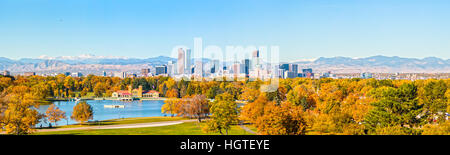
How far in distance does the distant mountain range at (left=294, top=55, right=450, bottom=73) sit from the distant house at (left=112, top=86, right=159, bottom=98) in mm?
89575

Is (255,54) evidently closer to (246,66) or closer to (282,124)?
(246,66)

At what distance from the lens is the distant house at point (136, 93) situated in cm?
7770

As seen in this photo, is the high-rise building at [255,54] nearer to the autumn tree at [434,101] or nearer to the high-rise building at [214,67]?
the high-rise building at [214,67]

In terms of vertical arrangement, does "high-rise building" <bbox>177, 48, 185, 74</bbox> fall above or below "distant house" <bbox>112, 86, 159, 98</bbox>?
above

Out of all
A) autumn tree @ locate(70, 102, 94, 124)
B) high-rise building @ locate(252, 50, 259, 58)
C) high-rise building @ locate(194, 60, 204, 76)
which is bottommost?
autumn tree @ locate(70, 102, 94, 124)

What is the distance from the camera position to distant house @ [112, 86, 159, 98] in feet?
255

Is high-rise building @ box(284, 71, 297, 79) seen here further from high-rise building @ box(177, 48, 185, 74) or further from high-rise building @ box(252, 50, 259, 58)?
high-rise building @ box(177, 48, 185, 74)

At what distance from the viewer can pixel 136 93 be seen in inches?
3216

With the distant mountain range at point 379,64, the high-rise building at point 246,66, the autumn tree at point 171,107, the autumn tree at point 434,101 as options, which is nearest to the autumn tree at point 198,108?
the autumn tree at point 171,107

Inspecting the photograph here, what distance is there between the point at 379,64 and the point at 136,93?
4859 inches

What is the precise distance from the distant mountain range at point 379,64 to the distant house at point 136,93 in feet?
294

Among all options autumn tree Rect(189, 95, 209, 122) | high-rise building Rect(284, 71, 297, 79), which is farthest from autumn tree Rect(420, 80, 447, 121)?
high-rise building Rect(284, 71, 297, 79)
